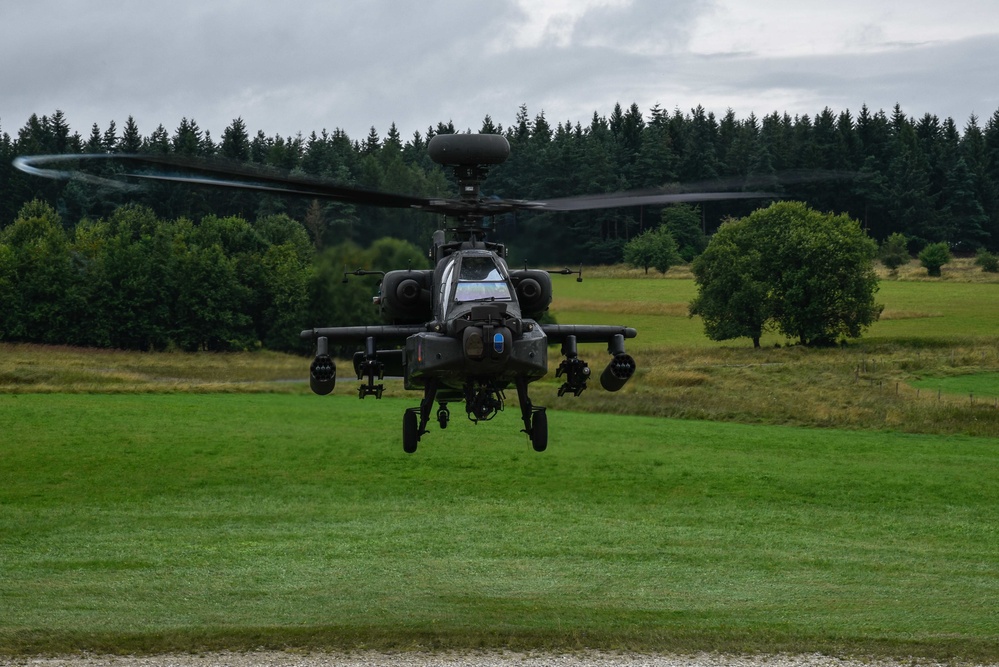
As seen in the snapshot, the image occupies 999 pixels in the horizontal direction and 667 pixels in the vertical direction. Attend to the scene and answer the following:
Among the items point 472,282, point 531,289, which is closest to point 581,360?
point 531,289

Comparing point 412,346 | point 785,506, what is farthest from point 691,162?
point 412,346

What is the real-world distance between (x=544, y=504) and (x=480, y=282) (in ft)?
152

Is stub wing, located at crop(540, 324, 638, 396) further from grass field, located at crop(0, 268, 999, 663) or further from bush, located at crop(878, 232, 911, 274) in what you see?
bush, located at crop(878, 232, 911, 274)

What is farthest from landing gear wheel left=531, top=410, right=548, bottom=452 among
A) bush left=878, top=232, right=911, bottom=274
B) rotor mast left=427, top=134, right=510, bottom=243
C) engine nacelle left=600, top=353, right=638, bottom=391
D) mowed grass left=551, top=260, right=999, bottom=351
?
bush left=878, top=232, right=911, bottom=274

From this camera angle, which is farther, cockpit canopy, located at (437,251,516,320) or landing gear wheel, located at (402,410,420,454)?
landing gear wheel, located at (402,410,420,454)

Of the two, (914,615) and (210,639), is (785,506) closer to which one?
(914,615)

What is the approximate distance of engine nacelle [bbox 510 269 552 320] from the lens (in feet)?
95.5

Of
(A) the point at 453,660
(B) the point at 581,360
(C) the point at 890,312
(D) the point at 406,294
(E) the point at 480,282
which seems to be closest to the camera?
(E) the point at 480,282

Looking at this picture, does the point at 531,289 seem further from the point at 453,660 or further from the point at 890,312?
the point at 890,312

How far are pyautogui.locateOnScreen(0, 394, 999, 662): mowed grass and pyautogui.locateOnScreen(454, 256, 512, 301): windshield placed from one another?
21.3 metres

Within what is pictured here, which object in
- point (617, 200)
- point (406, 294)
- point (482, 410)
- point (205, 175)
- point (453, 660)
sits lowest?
point (453, 660)

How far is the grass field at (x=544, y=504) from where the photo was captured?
46688 millimetres

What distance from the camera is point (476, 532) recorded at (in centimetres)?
6359

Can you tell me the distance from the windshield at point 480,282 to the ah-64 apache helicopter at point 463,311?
0.02m
